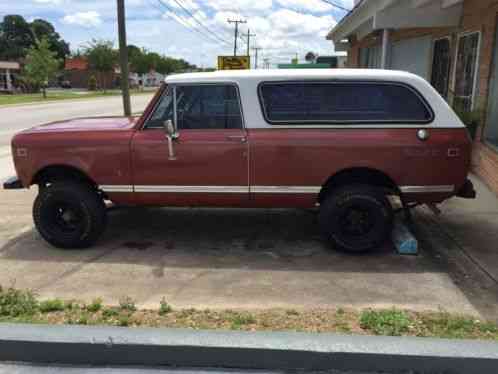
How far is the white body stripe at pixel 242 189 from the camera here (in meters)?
4.87

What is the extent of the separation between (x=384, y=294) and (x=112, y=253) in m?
2.72

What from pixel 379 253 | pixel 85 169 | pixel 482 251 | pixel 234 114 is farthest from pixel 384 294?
pixel 85 169

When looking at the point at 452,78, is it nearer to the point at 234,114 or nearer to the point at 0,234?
the point at 234,114

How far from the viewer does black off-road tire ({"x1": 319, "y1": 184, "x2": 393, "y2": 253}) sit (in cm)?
486

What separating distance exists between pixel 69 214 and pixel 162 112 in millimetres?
1449

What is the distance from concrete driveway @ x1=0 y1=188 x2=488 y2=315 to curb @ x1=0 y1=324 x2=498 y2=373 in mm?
651

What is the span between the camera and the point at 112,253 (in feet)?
16.7

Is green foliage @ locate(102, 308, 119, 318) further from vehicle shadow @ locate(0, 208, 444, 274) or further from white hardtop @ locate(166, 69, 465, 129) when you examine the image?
white hardtop @ locate(166, 69, 465, 129)

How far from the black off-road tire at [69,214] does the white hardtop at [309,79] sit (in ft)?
4.77

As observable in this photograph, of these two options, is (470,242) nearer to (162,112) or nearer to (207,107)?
(207,107)

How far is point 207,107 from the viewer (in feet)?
16.3

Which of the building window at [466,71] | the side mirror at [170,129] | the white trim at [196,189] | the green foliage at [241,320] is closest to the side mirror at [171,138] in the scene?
the side mirror at [170,129]

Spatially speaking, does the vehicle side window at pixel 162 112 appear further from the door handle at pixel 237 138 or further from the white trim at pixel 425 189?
the white trim at pixel 425 189

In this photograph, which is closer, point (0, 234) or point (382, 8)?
point (0, 234)
